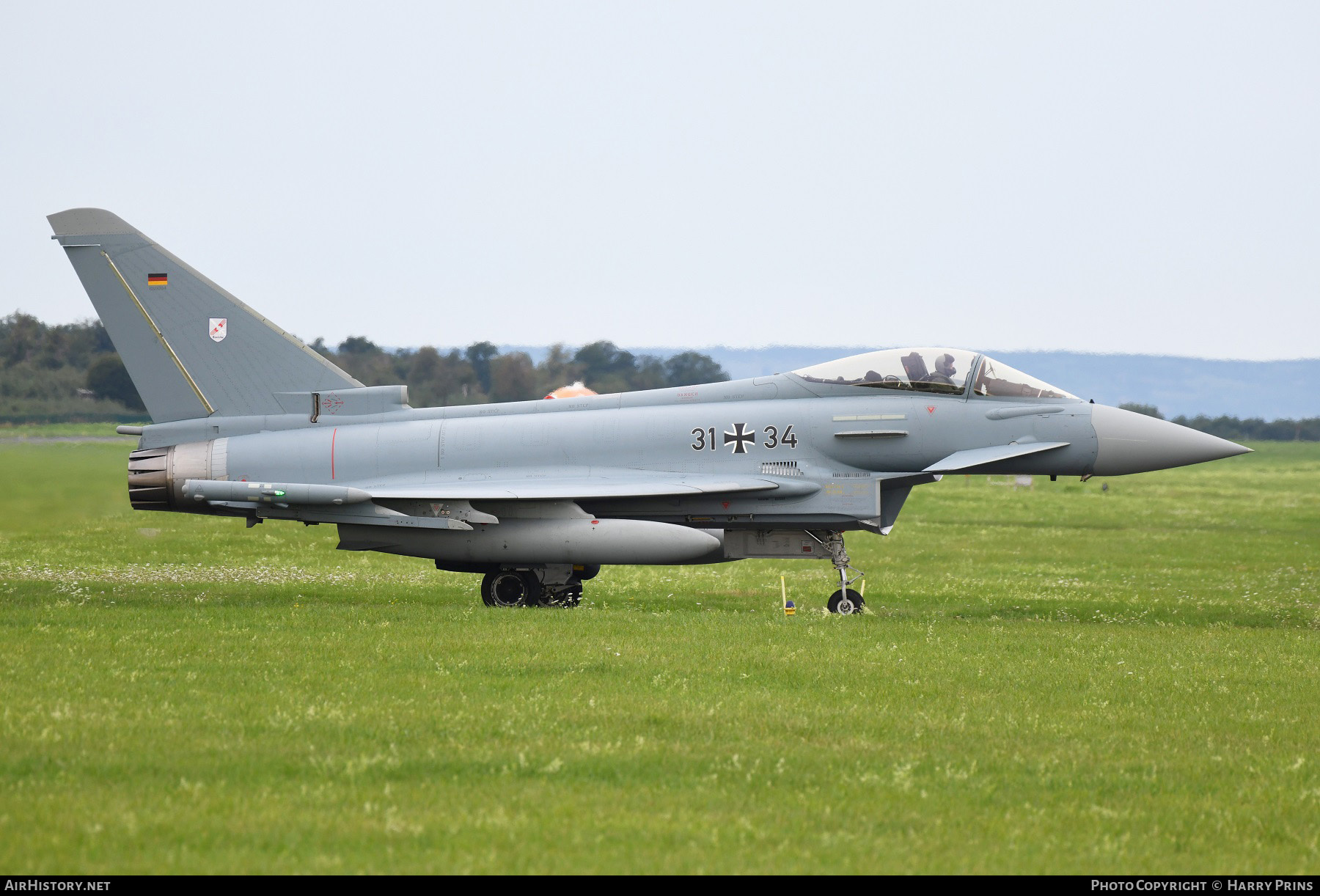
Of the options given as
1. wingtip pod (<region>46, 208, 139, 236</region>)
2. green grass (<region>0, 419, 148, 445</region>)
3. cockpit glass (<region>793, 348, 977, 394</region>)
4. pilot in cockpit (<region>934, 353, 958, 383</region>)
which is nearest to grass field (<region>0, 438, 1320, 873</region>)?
cockpit glass (<region>793, 348, 977, 394</region>)

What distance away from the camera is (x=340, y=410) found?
1988 cm

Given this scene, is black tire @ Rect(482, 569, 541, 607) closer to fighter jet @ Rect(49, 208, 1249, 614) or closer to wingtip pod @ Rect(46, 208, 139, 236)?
fighter jet @ Rect(49, 208, 1249, 614)

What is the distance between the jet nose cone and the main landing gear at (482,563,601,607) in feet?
26.8

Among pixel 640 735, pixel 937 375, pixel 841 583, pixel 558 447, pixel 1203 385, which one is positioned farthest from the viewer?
pixel 1203 385

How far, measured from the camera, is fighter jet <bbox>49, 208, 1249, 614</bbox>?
60.3 ft

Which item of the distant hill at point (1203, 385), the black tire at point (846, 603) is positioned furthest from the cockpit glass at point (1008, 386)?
the distant hill at point (1203, 385)

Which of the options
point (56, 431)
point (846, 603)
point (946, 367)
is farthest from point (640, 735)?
point (56, 431)

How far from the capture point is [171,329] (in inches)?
779

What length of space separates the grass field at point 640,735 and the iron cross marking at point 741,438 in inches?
99.4

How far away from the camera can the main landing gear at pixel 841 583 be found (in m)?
18.5

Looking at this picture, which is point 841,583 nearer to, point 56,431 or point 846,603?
point 846,603

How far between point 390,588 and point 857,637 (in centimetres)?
955

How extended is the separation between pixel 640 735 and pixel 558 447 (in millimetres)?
10080

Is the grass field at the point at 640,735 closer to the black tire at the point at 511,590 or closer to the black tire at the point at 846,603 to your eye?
the black tire at the point at 511,590
